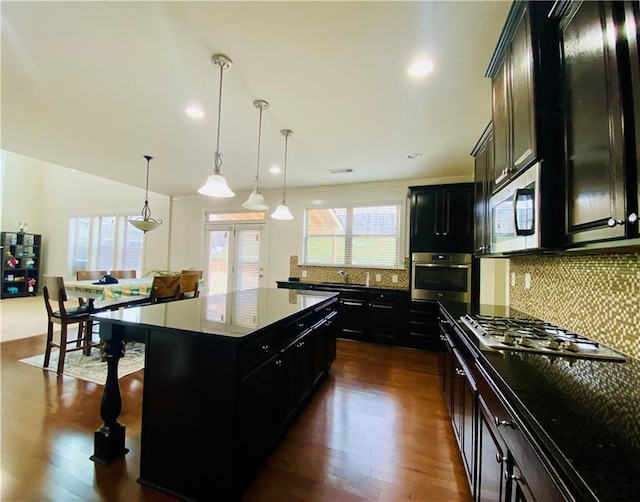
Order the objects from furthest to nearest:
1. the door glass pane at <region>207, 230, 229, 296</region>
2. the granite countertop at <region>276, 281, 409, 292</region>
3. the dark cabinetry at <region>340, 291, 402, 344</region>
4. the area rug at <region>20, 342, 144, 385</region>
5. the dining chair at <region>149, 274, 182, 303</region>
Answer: the door glass pane at <region>207, 230, 229, 296</region> → the granite countertop at <region>276, 281, 409, 292</region> → the dark cabinetry at <region>340, 291, 402, 344</region> → the dining chair at <region>149, 274, 182, 303</region> → the area rug at <region>20, 342, 144, 385</region>

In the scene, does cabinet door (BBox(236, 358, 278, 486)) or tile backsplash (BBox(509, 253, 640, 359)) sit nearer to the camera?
tile backsplash (BBox(509, 253, 640, 359))

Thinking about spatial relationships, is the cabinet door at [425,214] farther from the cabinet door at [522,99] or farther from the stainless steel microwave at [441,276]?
the cabinet door at [522,99]

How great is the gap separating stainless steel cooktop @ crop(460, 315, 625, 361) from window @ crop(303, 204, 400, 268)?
9.87 ft

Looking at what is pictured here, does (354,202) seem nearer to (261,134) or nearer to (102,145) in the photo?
(261,134)

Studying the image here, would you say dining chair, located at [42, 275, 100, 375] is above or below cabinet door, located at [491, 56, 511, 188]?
below

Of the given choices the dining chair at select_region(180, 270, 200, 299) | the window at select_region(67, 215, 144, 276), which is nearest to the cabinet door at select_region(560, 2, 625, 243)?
the dining chair at select_region(180, 270, 200, 299)

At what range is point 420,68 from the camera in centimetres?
208

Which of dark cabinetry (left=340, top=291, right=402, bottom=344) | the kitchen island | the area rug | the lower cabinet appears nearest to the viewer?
the lower cabinet

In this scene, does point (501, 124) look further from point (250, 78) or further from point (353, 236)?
point (353, 236)

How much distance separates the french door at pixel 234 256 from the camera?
6020 mm

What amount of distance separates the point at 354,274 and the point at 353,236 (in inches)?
27.6

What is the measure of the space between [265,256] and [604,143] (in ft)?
17.6

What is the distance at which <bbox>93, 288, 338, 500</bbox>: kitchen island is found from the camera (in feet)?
4.70

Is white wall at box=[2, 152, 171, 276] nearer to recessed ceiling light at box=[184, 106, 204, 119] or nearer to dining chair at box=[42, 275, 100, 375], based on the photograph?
dining chair at box=[42, 275, 100, 375]
